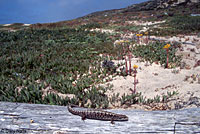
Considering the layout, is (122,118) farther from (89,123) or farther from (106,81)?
(106,81)

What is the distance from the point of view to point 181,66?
725 cm

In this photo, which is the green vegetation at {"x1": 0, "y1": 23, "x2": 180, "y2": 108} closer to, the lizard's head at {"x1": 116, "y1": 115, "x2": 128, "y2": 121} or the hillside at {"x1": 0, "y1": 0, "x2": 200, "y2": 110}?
the hillside at {"x1": 0, "y1": 0, "x2": 200, "y2": 110}

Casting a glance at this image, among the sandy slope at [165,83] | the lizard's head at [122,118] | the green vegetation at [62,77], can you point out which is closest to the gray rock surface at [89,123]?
the lizard's head at [122,118]

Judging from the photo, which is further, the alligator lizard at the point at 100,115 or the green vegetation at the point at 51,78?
the green vegetation at the point at 51,78

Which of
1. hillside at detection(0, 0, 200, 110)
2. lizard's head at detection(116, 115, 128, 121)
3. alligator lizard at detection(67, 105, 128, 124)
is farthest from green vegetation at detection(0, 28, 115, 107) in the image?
lizard's head at detection(116, 115, 128, 121)

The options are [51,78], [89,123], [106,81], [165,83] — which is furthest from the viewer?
[51,78]

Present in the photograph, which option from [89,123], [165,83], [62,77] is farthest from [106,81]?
[89,123]

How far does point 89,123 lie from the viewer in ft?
8.21

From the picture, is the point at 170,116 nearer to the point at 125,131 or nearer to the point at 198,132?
the point at 198,132

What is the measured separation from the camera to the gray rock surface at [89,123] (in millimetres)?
2294

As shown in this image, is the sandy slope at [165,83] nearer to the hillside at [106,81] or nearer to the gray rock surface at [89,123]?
the hillside at [106,81]

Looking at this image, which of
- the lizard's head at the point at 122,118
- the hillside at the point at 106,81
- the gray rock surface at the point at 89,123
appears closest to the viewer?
the gray rock surface at the point at 89,123

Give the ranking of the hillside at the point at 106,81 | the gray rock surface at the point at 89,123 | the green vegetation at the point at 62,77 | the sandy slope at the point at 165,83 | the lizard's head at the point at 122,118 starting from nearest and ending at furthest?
the gray rock surface at the point at 89,123, the lizard's head at the point at 122,118, the sandy slope at the point at 165,83, the hillside at the point at 106,81, the green vegetation at the point at 62,77

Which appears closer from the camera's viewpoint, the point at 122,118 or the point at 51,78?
the point at 122,118
